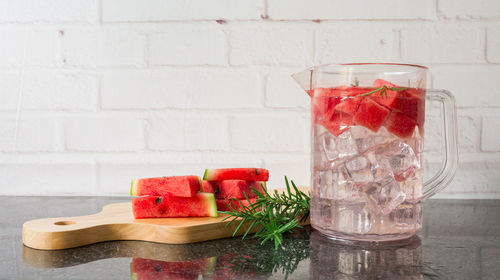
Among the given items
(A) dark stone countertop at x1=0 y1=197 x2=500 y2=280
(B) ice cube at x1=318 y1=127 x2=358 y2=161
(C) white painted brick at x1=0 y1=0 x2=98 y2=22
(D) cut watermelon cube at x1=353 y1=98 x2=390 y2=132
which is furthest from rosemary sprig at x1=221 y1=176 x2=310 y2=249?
(C) white painted brick at x1=0 y1=0 x2=98 y2=22

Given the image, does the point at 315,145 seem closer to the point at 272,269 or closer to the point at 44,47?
the point at 272,269

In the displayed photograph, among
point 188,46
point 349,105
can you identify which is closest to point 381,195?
point 349,105

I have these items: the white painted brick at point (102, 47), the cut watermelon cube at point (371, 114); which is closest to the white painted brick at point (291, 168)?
the white painted brick at point (102, 47)

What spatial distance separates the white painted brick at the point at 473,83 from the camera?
167 centimetres

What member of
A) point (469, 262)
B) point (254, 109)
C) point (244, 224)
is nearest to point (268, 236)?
point (244, 224)

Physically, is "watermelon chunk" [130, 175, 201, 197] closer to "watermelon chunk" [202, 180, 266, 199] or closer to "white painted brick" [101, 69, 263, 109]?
"watermelon chunk" [202, 180, 266, 199]

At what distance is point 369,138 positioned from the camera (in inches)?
35.9

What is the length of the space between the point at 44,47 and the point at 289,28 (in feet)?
2.92

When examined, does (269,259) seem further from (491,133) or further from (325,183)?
(491,133)

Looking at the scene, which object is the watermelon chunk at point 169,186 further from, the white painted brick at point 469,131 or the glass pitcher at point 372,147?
the white painted brick at point 469,131

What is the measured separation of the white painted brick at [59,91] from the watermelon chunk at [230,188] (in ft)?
2.54

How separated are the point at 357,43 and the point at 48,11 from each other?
112cm

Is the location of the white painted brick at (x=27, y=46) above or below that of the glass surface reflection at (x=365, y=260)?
above

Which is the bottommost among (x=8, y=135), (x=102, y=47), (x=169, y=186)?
(x=169, y=186)
